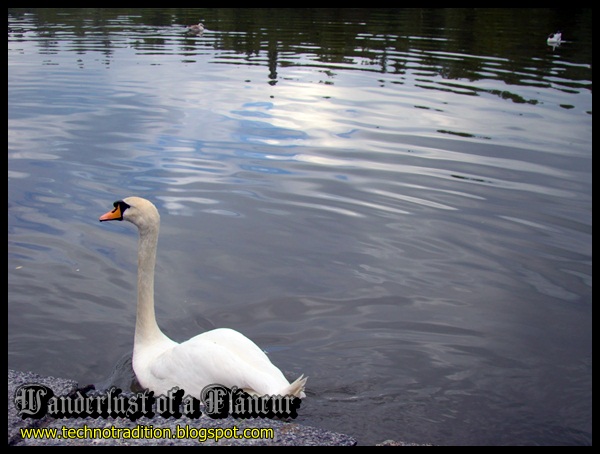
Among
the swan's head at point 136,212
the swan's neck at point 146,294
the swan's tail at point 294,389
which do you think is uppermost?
the swan's head at point 136,212

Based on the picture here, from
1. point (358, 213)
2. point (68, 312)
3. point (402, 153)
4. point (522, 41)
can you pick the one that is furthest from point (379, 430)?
point (522, 41)

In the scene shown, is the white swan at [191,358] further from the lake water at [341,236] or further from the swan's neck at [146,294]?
the lake water at [341,236]

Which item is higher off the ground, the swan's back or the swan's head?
the swan's head

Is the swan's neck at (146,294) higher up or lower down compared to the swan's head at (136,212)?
lower down

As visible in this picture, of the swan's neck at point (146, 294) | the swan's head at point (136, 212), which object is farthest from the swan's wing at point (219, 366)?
the swan's head at point (136, 212)

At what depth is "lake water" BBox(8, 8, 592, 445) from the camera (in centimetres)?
527

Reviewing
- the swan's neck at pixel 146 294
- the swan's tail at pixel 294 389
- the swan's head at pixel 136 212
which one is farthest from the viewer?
the swan's head at pixel 136 212

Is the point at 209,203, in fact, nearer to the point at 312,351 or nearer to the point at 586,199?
the point at 312,351

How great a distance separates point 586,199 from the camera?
8.87 m

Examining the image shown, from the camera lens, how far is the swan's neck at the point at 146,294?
16.5ft

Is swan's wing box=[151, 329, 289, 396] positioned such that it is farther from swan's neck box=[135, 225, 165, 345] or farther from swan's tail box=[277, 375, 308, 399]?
swan's neck box=[135, 225, 165, 345]

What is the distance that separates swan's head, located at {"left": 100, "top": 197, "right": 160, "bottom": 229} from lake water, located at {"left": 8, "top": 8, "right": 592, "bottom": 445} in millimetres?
1113

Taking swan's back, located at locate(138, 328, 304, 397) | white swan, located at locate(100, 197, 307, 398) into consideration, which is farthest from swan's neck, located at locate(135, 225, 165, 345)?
swan's back, located at locate(138, 328, 304, 397)

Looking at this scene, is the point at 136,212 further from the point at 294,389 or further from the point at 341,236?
the point at 341,236
